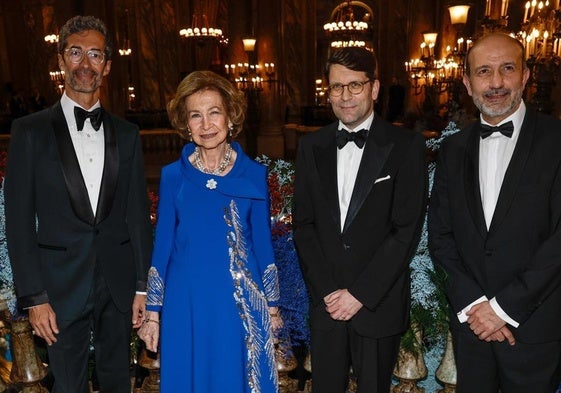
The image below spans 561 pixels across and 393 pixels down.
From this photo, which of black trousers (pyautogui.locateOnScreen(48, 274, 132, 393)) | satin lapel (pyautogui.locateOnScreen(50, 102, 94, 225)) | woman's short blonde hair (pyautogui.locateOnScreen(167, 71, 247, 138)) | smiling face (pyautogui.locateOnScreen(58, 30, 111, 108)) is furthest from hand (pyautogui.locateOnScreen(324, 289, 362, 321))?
smiling face (pyautogui.locateOnScreen(58, 30, 111, 108))

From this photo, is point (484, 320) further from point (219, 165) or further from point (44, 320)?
point (44, 320)

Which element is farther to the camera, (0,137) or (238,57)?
(238,57)

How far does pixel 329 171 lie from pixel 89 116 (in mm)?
1160

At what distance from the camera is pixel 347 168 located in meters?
2.51

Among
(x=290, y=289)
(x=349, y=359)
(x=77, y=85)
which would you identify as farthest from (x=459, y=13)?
(x=77, y=85)

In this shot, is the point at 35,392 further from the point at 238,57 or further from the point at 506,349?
the point at 238,57

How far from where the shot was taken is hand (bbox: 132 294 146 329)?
102 inches

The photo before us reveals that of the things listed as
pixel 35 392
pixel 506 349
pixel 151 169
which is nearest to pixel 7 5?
pixel 151 169

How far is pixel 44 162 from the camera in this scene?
239 cm

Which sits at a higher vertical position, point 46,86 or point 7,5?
point 7,5

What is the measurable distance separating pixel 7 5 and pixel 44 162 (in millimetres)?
22972

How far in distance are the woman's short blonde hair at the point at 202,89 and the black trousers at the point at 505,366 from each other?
1450 mm

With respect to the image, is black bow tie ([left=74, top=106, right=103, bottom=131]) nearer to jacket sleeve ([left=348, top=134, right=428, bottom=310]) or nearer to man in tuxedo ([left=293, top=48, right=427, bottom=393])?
man in tuxedo ([left=293, top=48, right=427, bottom=393])

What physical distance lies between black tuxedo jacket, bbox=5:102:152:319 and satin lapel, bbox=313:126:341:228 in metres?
0.88
